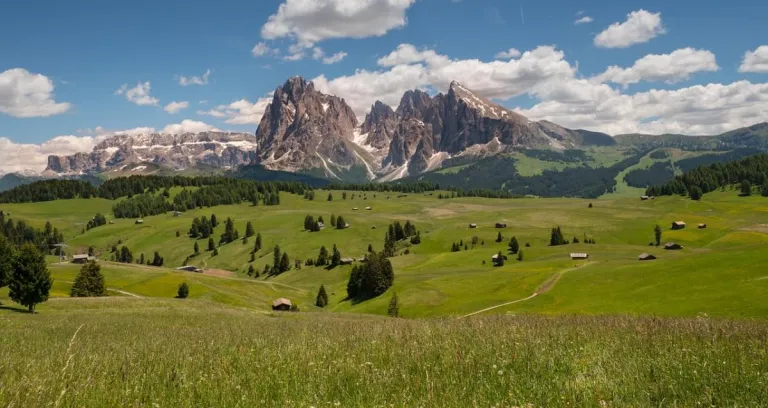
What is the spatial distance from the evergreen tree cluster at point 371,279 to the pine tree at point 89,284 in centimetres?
5649

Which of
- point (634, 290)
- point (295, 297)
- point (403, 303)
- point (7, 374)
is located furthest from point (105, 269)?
point (7, 374)

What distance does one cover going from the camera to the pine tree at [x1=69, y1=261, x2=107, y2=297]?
91.7 meters

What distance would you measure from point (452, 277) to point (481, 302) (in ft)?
98.5

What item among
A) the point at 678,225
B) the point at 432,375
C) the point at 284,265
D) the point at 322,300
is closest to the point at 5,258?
the point at 322,300

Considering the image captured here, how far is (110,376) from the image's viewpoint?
29.1 ft

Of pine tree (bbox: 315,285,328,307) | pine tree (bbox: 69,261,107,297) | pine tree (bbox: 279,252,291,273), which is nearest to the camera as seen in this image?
pine tree (bbox: 69,261,107,297)

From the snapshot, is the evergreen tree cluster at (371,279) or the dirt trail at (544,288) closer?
the dirt trail at (544,288)

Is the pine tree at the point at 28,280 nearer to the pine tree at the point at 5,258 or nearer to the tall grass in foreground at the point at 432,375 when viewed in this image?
the pine tree at the point at 5,258

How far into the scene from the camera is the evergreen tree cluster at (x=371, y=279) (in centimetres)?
11788

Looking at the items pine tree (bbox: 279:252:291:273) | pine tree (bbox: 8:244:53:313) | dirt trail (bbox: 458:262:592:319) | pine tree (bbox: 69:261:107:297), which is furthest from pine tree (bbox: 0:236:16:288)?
pine tree (bbox: 279:252:291:273)

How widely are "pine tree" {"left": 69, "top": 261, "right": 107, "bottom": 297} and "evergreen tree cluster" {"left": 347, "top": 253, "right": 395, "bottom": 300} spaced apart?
56491 millimetres

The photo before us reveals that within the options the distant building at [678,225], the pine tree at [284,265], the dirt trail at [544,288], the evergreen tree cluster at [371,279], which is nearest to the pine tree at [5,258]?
the dirt trail at [544,288]

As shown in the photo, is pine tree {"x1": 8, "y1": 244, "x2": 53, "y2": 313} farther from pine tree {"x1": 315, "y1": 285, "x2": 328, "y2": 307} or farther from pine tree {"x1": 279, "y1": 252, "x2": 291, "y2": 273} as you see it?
Result: pine tree {"x1": 279, "y1": 252, "x2": 291, "y2": 273}

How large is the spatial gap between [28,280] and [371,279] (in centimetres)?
7392
